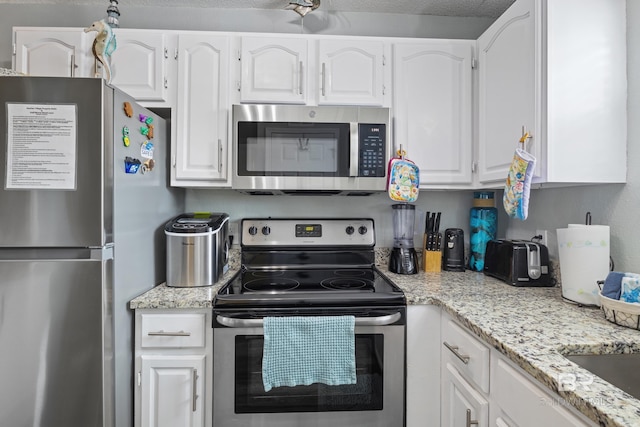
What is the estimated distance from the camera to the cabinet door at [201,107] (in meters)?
1.72

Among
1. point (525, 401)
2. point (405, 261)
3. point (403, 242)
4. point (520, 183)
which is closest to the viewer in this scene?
point (525, 401)

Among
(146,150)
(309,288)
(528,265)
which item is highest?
(146,150)

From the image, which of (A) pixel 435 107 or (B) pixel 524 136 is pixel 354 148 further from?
(B) pixel 524 136

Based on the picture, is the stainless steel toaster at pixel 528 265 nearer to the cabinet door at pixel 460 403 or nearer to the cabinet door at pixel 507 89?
the cabinet door at pixel 507 89

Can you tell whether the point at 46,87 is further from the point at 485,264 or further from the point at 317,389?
the point at 485,264

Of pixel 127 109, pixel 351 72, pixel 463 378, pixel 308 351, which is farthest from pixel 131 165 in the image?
pixel 463 378

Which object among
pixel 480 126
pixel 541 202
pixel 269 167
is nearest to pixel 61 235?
pixel 269 167

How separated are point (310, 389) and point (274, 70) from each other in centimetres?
154

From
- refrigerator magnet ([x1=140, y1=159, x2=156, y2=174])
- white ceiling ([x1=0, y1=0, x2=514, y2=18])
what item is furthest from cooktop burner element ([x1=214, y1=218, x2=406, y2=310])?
white ceiling ([x1=0, y1=0, x2=514, y2=18])

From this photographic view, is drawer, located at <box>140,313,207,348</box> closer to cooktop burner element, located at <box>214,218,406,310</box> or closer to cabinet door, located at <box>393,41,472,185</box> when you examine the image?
cooktop burner element, located at <box>214,218,406,310</box>

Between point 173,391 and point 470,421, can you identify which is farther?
point 173,391

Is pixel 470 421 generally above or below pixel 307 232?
below

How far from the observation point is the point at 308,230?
1.99m

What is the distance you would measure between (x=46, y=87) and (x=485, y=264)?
2.12m
